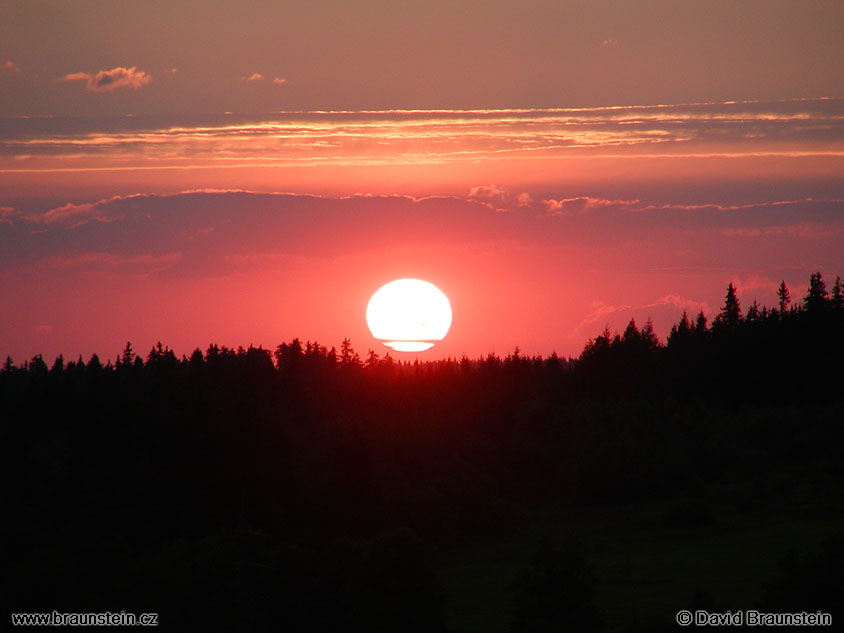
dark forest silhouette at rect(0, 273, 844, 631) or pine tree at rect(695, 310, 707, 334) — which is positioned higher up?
pine tree at rect(695, 310, 707, 334)

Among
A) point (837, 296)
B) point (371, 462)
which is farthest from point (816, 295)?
point (371, 462)

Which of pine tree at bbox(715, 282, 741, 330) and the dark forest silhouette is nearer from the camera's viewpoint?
the dark forest silhouette

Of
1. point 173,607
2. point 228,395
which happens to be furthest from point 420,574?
point 228,395

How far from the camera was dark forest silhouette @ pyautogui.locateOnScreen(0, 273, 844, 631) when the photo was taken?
31469 mm

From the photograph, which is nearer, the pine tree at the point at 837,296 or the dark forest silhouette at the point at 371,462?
the dark forest silhouette at the point at 371,462

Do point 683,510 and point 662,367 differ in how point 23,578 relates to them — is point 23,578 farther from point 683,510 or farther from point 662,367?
point 662,367

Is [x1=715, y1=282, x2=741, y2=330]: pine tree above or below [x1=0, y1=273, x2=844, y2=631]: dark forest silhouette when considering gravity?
above

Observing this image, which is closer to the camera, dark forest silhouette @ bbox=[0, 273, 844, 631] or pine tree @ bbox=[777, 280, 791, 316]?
dark forest silhouette @ bbox=[0, 273, 844, 631]

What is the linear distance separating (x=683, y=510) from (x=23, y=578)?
55812 millimetres

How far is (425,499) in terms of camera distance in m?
80.9

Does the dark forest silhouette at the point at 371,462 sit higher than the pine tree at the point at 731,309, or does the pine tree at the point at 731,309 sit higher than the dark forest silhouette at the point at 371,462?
the pine tree at the point at 731,309

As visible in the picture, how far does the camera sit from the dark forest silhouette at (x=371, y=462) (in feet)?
103

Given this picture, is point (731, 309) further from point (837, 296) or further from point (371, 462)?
point (371, 462)

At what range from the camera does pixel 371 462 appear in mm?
80938
